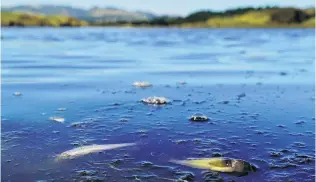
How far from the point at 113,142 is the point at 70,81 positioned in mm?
14779

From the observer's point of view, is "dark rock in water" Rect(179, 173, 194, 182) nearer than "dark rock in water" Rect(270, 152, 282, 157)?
Yes

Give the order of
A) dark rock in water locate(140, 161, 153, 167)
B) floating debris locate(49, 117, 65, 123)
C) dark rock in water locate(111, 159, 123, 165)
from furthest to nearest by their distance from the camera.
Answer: floating debris locate(49, 117, 65, 123), dark rock in water locate(111, 159, 123, 165), dark rock in water locate(140, 161, 153, 167)

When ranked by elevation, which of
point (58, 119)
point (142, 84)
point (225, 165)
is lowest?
point (142, 84)

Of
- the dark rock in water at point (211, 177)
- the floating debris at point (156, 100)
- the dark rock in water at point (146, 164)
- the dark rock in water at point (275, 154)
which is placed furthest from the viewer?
the floating debris at point (156, 100)

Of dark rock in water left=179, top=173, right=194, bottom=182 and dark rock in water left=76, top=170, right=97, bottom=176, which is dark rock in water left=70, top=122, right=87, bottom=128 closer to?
dark rock in water left=76, top=170, right=97, bottom=176

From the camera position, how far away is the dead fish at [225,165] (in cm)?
1118

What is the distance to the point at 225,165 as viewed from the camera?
37.3 feet

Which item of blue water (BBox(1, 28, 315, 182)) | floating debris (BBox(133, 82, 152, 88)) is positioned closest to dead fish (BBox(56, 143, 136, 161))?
blue water (BBox(1, 28, 315, 182))

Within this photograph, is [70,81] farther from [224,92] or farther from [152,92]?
[224,92]

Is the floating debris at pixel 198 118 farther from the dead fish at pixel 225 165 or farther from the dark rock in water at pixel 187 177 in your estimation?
the dark rock in water at pixel 187 177

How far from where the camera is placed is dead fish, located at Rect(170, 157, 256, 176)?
11184 mm

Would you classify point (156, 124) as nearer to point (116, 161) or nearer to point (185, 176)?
point (116, 161)

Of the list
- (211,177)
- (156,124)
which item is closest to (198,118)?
(156,124)

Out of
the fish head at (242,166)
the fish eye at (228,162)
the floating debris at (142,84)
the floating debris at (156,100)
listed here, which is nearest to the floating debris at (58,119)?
the floating debris at (156,100)
